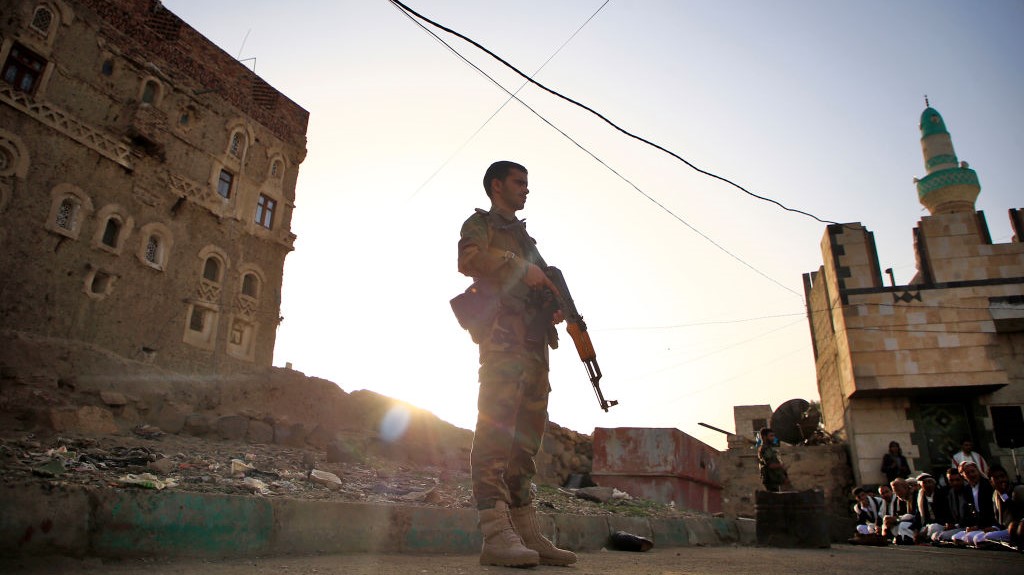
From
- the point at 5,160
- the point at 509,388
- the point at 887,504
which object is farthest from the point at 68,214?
the point at 887,504

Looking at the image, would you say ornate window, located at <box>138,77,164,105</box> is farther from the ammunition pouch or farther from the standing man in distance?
the ammunition pouch

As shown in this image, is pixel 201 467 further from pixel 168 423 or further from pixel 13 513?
pixel 168 423

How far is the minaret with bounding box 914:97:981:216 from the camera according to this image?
19562 mm

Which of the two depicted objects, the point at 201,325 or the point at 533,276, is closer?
the point at 533,276

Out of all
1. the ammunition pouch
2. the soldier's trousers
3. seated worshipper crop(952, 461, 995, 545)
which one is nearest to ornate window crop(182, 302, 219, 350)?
the ammunition pouch

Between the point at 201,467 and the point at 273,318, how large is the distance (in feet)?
50.3

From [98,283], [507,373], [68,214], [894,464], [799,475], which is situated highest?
[68,214]

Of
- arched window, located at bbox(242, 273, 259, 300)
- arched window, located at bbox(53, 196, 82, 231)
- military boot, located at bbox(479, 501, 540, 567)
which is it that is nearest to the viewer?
military boot, located at bbox(479, 501, 540, 567)

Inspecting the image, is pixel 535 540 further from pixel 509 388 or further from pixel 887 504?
pixel 887 504

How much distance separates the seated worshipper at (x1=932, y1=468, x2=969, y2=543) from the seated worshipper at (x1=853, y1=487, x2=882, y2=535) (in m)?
1.57

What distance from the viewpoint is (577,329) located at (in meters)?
3.78

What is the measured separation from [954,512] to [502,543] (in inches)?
318

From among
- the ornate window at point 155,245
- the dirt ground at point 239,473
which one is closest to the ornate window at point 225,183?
the ornate window at point 155,245

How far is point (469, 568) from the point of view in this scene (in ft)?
8.58
